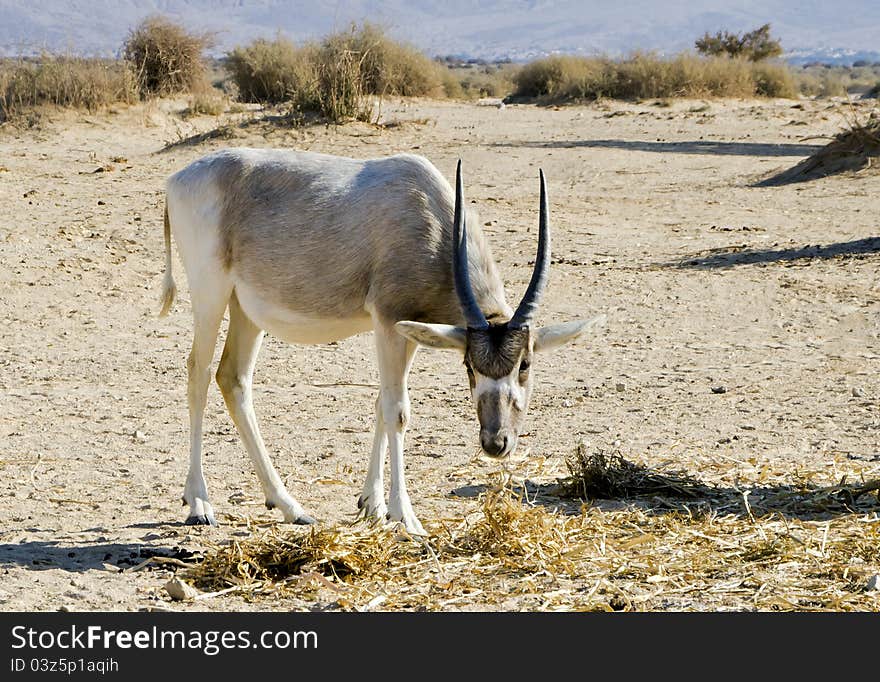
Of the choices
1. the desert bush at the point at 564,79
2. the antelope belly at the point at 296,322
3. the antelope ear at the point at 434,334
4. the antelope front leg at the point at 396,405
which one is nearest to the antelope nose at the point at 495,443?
the antelope ear at the point at 434,334

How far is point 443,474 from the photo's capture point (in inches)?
277

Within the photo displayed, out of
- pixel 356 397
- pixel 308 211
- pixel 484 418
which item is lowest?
pixel 356 397

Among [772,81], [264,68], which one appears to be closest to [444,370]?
[264,68]

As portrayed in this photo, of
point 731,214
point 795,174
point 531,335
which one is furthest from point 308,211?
point 795,174

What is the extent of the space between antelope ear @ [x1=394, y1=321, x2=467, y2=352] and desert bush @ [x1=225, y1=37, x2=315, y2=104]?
69.5 ft

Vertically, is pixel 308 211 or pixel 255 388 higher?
pixel 308 211

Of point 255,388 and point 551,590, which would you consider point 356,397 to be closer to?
point 255,388

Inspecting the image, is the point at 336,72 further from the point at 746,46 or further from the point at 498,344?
the point at 746,46

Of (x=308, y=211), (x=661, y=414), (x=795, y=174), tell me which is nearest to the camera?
(x=308, y=211)

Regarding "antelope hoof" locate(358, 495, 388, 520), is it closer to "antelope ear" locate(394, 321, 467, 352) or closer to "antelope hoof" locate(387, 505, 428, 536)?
"antelope hoof" locate(387, 505, 428, 536)

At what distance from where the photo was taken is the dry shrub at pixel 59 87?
74.1ft

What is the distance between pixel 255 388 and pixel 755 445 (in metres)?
3.37

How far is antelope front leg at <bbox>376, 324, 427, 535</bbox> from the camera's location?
5895 millimetres

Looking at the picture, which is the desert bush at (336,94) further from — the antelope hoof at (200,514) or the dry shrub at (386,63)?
the antelope hoof at (200,514)
